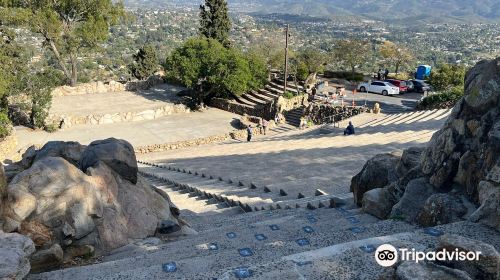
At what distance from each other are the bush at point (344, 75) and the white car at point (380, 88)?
314cm

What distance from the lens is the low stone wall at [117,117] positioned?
30578 mm

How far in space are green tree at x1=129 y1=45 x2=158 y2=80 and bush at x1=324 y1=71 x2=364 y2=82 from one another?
17.7m

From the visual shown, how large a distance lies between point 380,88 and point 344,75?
5.75 metres

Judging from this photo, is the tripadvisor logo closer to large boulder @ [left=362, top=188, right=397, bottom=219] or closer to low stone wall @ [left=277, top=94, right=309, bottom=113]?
large boulder @ [left=362, top=188, right=397, bottom=219]

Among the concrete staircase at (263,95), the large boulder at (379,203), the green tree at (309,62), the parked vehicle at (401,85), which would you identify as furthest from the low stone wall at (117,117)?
the large boulder at (379,203)

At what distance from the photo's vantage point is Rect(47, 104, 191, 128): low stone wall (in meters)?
30.6

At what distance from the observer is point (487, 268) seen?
17.2 ft

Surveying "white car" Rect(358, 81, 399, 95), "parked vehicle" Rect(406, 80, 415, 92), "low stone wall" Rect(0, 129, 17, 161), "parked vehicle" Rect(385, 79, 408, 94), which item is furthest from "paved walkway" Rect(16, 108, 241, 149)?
"parked vehicle" Rect(406, 80, 415, 92)

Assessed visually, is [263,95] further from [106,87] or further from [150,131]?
[106,87]

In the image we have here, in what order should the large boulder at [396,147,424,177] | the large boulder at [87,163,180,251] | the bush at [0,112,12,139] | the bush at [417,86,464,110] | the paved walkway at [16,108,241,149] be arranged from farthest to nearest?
the bush at [417,86,464,110] → the paved walkway at [16,108,241,149] → the bush at [0,112,12,139] → the large boulder at [396,147,424,177] → the large boulder at [87,163,180,251]

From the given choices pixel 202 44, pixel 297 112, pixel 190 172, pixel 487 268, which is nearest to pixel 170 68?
pixel 202 44

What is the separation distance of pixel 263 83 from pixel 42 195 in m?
31.3

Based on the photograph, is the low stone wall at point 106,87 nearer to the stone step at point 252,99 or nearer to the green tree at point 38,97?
the green tree at point 38,97

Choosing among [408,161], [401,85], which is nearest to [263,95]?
[401,85]
